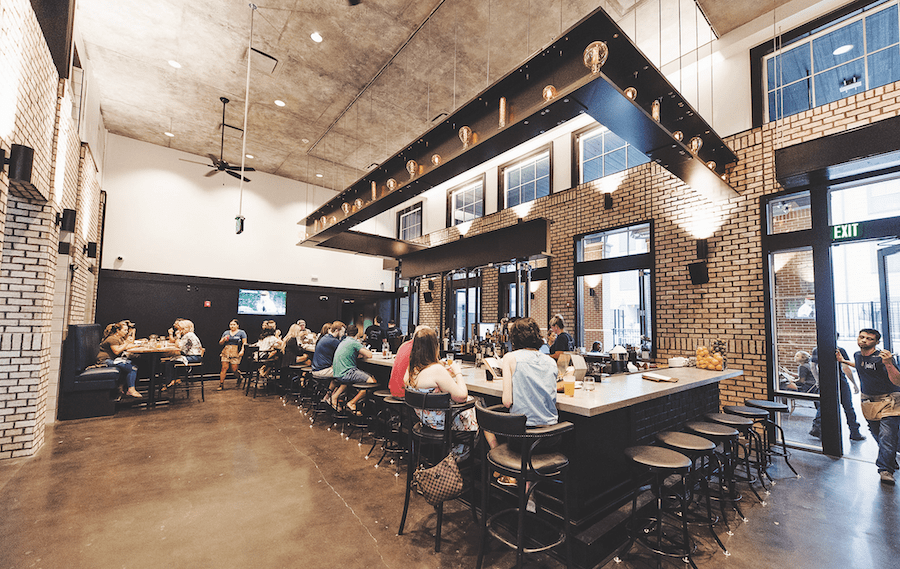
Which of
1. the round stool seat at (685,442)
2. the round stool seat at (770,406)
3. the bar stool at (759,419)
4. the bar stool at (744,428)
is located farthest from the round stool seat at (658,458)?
the round stool seat at (770,406)

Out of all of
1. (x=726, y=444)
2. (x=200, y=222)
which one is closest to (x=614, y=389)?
(x=726, y=444)

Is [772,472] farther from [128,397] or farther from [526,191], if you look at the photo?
[128,397]

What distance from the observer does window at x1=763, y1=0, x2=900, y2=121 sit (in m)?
4.34

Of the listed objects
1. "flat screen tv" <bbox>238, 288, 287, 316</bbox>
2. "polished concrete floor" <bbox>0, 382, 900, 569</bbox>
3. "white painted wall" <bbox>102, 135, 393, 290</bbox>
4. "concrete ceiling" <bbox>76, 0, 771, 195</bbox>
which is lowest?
"polished concrete floor" <bbox>0, 382, 900, 569</bbox>

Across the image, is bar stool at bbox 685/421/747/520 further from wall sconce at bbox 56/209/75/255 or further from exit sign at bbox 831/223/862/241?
wall sconce at bbox 56/209/75/255

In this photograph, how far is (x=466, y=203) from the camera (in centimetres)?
1037

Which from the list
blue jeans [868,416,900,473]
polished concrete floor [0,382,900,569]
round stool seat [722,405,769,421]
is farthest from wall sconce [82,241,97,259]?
blue jeans [868,416,900,473]

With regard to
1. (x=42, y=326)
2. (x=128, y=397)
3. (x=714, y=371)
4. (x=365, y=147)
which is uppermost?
(x=365, y=147)

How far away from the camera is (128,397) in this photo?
755 centimetres

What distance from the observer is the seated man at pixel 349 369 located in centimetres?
526

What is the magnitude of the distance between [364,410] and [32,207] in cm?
458

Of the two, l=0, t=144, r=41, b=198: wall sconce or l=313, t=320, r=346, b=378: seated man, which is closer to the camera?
l=0, t=144, r=41, b=198: wall sconce

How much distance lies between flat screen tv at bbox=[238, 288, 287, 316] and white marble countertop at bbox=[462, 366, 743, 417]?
29.4 ft

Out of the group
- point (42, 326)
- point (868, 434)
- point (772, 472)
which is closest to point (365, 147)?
point (42, 326)
